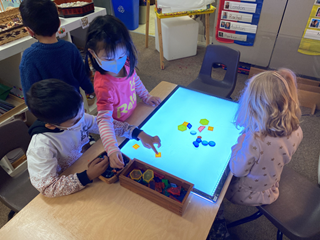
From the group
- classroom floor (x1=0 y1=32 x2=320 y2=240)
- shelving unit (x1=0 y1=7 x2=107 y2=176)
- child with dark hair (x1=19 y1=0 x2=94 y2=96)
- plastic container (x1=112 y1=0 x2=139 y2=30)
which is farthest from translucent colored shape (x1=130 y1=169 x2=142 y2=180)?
Result: plastic container (x1=112 y1=0 x2=139 y2=30)

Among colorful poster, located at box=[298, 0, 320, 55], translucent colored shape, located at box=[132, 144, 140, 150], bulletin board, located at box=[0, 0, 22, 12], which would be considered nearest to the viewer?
translucent colored shape, located at box=[132, 144, 140, 150]

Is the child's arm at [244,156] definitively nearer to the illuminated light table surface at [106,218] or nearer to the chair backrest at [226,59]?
the illuminated light table surface at [106,218]

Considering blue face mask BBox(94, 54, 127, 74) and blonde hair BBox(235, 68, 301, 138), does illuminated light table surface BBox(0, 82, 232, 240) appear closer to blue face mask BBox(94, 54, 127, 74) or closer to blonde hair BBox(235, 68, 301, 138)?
blonde hair BBox(235, 68, 301, 138)

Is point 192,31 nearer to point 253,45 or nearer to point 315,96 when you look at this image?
point 253,45

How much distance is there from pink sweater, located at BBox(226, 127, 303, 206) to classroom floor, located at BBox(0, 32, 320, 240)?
34 cm

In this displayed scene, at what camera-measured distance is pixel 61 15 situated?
6.28 feet

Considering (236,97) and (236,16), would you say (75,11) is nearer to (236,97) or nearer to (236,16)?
(236,97)

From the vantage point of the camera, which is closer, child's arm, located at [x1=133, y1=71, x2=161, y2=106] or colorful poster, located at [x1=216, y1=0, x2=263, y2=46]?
child's arm, located at [x1=133, y1=71, x2=161, y2=106]

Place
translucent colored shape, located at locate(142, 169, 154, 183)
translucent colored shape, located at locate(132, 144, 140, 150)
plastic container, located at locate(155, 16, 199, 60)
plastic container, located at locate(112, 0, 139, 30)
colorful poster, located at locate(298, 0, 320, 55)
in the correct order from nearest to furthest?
translucent colored shape, located at locate(142, 169, 154, 183) → translucent colored shape, located at locate(132, 144, 140, 150) → colorful poster, located at locate(298, 0, 320, 55) → plastic container, located at locate(155, 16, 199, 60) → plastic container, located at locate(112, 0, 139, 30)

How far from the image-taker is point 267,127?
3.01ft

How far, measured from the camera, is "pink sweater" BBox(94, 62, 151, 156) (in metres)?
1.09

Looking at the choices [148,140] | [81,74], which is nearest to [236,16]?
[81,74]

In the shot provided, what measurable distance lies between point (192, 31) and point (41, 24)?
7.65ft

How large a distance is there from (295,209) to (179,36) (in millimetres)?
2620
